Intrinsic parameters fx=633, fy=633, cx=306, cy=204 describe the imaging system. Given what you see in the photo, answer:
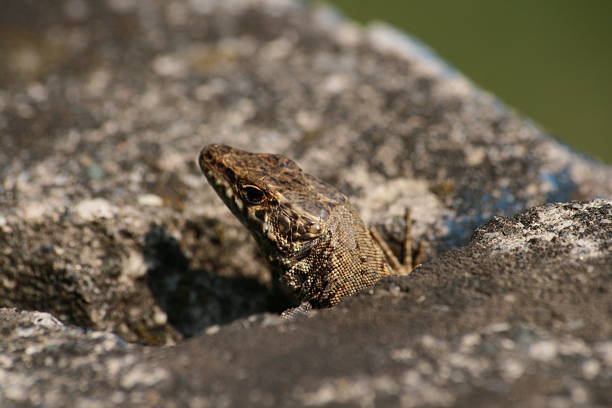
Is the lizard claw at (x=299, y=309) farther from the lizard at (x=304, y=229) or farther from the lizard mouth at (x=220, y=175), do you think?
the lizard mouth at (x=220, y=175)

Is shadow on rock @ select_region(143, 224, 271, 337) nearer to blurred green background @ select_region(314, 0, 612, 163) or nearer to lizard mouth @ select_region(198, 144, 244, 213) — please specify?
lizard mouth @ select_region(198, 144, 244, 213)

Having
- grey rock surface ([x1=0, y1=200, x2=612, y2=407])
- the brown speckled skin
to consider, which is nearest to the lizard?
the brown speckled skin

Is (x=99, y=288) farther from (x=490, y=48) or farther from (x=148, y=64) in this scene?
(x=490, y=48)

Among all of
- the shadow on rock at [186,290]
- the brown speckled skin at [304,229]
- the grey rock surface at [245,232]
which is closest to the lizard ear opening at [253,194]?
the brown speckled skin at [304,229]

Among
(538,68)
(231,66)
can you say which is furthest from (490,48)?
(231,66)

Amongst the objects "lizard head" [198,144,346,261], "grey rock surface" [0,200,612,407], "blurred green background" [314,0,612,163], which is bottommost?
"grey rock surface" [0,200,612,407]

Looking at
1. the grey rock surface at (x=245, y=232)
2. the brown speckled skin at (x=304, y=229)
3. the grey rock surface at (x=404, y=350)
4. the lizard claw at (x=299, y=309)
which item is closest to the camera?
the grey rock surface at (x=404, y=350)

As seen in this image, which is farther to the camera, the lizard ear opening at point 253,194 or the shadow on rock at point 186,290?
the shadow on rock at point 186,290

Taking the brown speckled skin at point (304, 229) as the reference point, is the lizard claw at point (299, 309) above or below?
below
